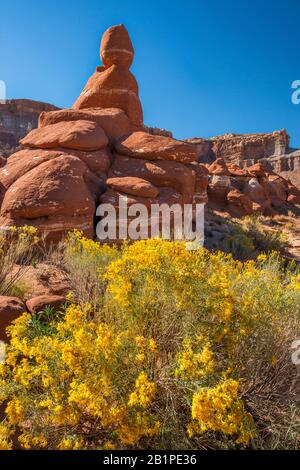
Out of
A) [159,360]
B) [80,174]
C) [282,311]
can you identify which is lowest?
[159,360]

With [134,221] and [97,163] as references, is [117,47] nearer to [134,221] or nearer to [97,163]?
[97,163]

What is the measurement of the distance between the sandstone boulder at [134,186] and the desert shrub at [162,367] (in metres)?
4.92

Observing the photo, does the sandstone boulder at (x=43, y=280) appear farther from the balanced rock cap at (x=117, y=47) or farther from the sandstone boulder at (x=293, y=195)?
the sandstone boulder at (x=293, y=195)

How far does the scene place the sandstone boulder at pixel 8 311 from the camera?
3116 mm

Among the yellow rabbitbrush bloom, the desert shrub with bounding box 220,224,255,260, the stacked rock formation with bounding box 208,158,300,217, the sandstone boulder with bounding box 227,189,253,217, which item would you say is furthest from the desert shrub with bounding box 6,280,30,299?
the sandstone boulder with bounding box 227,189,253,217

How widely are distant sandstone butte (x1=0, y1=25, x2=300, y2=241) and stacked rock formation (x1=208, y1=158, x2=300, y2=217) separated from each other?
902 cm

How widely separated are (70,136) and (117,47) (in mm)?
5401

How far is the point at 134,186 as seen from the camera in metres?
7.79

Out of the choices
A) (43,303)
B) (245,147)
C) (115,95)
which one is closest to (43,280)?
(43,303)

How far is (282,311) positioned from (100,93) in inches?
410

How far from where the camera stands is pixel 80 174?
24.4 ft

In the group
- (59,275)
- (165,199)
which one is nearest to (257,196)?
(165,199)

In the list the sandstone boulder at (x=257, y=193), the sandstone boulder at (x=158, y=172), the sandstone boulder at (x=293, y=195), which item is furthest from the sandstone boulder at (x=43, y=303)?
the sandstone boulder at (x=293, y=195)
